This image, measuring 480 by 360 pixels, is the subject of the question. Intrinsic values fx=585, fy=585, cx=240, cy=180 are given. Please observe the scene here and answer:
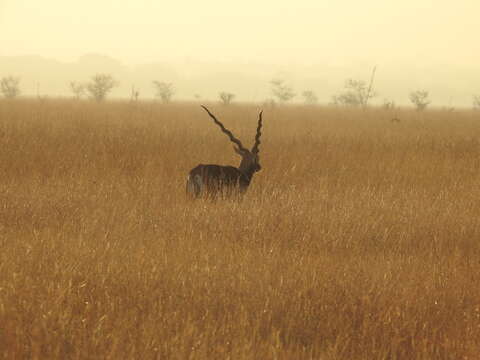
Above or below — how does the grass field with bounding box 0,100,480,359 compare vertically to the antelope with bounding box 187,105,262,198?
below

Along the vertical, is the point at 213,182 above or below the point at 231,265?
above

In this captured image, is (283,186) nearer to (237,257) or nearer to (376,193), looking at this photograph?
(376,193)

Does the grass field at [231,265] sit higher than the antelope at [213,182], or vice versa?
the antelope at [213,182]

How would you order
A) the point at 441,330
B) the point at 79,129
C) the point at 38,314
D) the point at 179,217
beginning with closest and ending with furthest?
the point at 38,314 → the point at 441,330 → the point at 179,217 → the point at 79,129

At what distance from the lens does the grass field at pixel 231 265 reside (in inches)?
118

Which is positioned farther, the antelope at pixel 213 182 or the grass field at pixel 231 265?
the antelope at pixel 213 182

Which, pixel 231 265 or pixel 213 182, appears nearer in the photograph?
pixel 231 265

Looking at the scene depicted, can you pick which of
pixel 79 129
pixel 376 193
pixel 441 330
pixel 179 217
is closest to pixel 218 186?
pixel 179 217

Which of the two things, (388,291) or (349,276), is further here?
(349,276)

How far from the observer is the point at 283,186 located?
343 inches

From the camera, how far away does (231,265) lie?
4.22m

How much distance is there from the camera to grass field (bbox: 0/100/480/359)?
300 centimetres

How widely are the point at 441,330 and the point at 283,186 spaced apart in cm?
537

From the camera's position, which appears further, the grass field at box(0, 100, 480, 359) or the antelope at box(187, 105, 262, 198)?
the antelope at box(187, 105, 262, 198)
